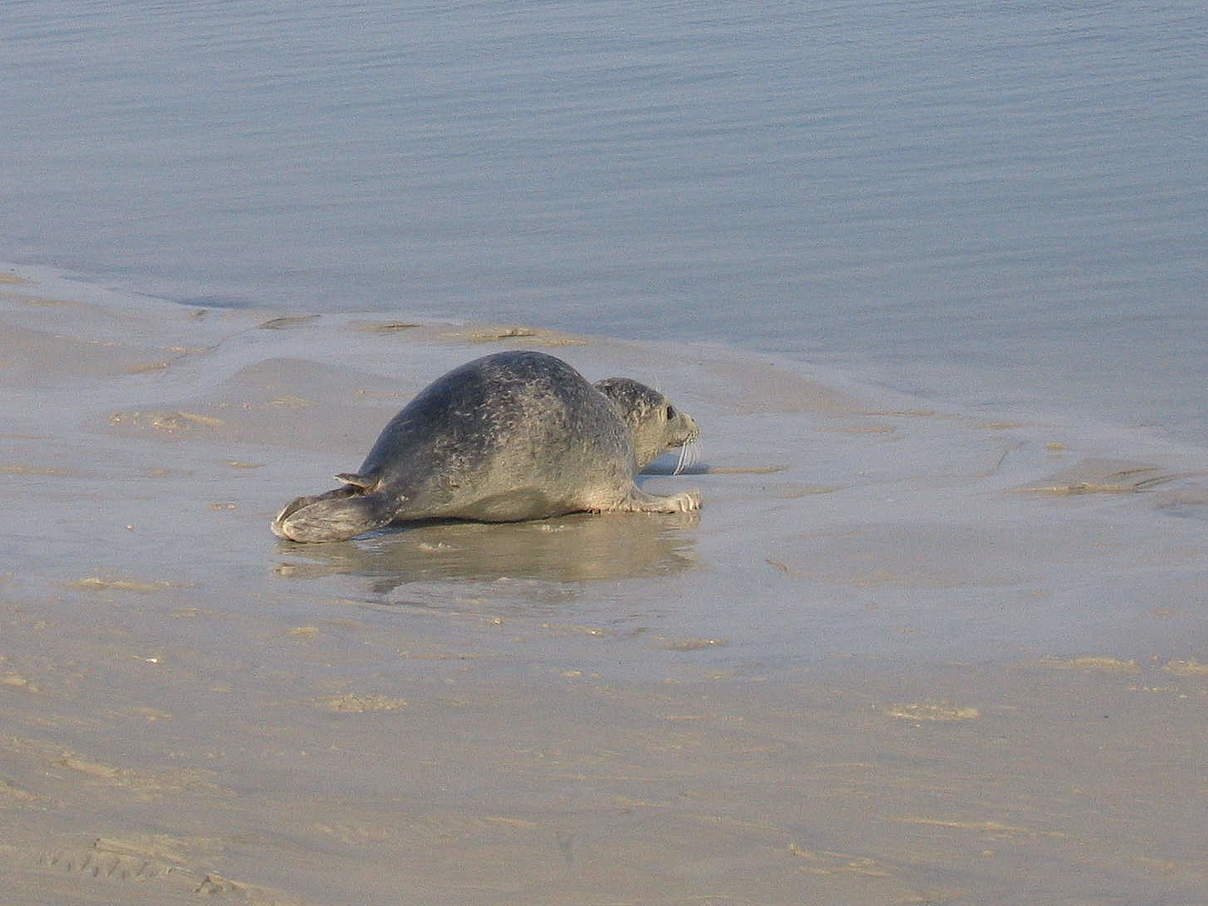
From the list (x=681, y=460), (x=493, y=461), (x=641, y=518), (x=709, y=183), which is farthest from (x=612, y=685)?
(x=709, y=183)

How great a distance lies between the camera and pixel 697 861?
8.27ft

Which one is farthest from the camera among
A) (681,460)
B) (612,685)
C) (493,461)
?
(681,460)

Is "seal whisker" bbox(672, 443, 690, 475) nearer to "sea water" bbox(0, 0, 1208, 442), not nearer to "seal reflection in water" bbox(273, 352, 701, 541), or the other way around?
"seal reflection in water" bbox(273, 352, 701, 541)

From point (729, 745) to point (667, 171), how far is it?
9471 millimetres

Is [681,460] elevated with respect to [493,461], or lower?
lower

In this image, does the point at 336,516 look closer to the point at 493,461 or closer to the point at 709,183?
the point at 493,461

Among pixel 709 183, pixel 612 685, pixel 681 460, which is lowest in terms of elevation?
pixel 681 460

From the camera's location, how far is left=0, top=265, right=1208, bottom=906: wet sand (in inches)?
98.0

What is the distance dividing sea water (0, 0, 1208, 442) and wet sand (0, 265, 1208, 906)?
249 centimetres

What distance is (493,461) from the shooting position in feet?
17.3

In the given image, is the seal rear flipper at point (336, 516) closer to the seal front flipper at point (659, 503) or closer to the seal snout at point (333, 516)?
the seal snout at point (333, 516)

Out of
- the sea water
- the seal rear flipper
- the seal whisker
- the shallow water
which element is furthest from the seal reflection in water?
the sea water

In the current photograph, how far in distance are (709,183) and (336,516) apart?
24.1 ft

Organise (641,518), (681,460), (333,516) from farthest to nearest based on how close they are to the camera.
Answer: (681,460)
(641,518)
(333,516)
